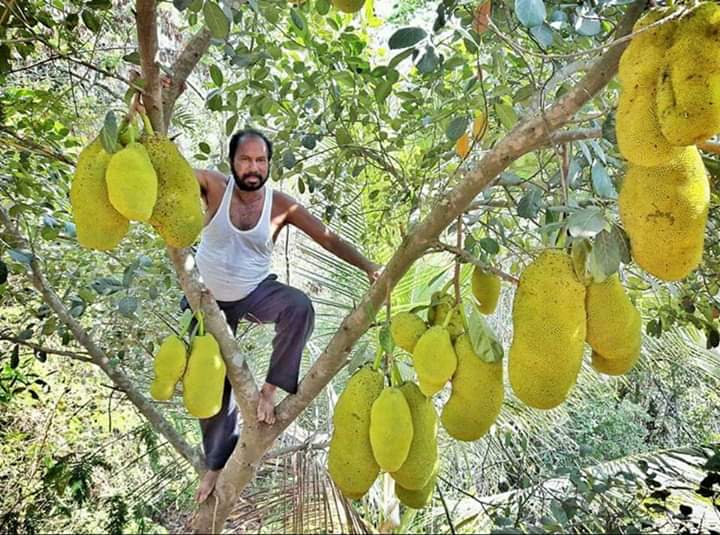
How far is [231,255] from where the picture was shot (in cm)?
176

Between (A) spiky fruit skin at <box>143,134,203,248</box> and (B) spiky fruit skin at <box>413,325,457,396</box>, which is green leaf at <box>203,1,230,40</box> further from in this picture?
(B) spiky fruit skin at <box>413,325,457,396</box>

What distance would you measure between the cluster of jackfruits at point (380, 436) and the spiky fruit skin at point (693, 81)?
0.55 m

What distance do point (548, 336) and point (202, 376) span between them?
2.36 feet

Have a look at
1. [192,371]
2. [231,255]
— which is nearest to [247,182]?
[231,255]

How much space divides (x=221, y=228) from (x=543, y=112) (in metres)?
1.10

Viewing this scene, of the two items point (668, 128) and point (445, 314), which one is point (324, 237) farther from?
point (668, 128)

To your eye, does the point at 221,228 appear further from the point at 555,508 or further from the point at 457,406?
the point at 555,508

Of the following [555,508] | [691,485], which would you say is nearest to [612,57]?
[555,508]

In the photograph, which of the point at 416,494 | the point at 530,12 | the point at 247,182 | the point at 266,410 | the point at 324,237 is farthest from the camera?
the point at 247,182

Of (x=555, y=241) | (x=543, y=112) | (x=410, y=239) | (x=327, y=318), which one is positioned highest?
(x=543, y=112)

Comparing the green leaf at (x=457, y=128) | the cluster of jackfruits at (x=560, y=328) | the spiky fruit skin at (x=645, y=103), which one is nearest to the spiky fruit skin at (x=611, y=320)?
the cluster of jackfruits at (x=560, y=328)

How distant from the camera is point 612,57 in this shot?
0.78m

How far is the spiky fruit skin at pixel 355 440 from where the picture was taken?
3.28ft

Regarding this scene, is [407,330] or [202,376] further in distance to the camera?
[202,376]
